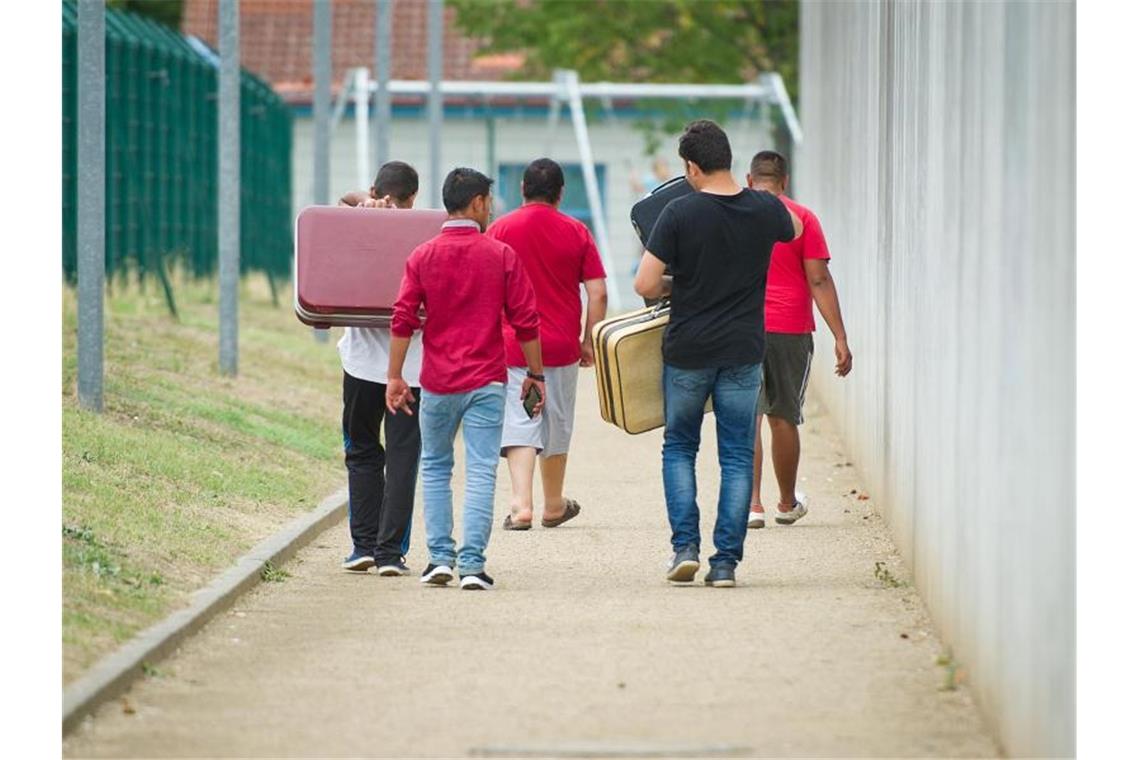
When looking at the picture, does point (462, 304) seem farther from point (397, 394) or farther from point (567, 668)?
point (567, 668)

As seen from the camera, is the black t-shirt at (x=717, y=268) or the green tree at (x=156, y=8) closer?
the black t-shirt at (x=717, y=268)

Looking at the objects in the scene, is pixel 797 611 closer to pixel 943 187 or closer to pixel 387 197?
pixel 943 187

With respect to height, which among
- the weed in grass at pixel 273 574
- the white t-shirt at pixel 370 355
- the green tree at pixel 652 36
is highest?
the green tree at pixel 652 36

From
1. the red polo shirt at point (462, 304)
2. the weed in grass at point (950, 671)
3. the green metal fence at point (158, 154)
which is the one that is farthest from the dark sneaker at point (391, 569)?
the green metal fence at point (158, 154)

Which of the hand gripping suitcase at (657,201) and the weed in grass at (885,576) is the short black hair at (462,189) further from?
the weed in grass at (885,576)

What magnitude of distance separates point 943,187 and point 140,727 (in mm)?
3672

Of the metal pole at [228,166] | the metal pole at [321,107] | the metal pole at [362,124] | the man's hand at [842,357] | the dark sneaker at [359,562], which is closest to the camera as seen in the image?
the dark sneaker at [359,562]

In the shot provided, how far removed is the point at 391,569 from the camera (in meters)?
10.2

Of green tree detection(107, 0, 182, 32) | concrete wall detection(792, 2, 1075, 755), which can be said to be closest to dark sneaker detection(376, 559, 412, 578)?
concrete wall detection(792, 2, 1075, 755)

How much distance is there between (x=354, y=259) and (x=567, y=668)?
276 cm

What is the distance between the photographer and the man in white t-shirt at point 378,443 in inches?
398

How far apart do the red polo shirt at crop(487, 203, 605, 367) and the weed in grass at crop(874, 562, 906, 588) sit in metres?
2.02

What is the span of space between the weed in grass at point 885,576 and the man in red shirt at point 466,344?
160 centimetres

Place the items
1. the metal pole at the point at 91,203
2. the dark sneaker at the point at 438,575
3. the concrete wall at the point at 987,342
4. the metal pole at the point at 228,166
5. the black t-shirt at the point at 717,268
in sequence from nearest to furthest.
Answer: the concrete wall at the point at 987,342 → the black t-shirt at the point at 717,268 → the dark sneaker at the point at 438,575 → the metal pole at the point at 91,203 → the metal pole at the point at 228,166
